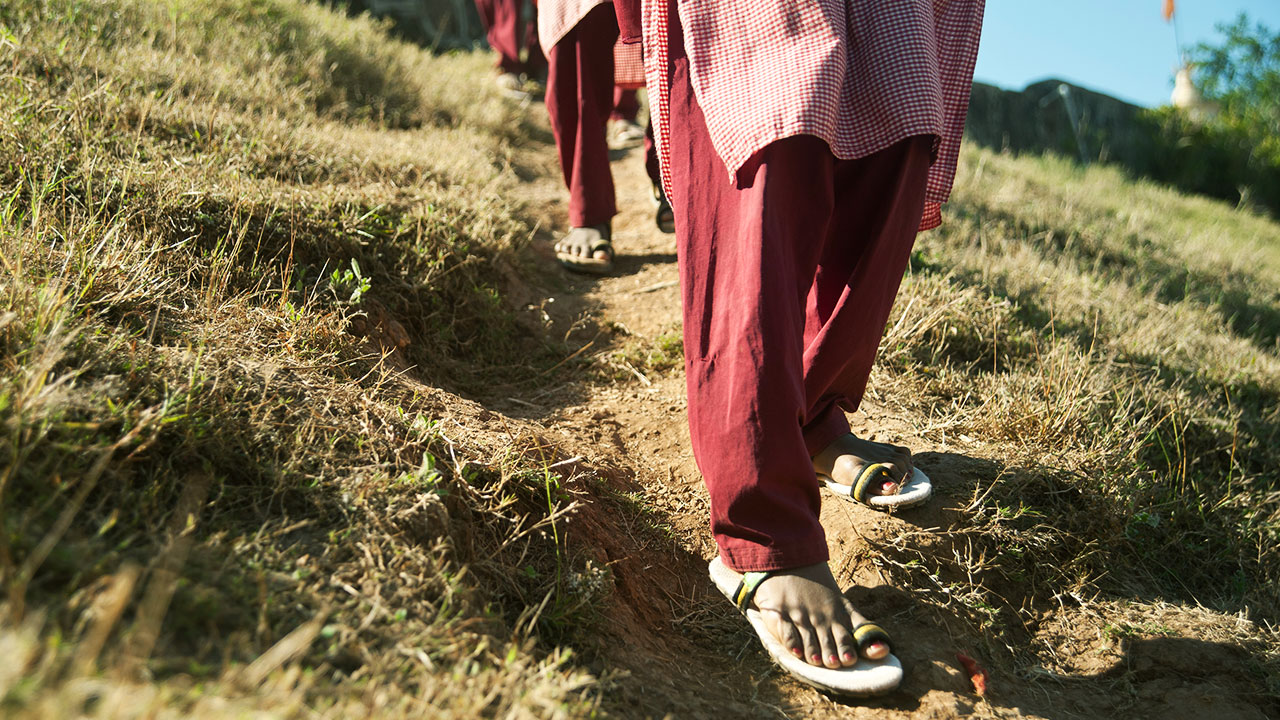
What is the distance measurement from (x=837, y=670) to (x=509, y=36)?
5.88 m

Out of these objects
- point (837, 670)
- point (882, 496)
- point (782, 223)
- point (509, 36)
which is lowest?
point (837, 670)

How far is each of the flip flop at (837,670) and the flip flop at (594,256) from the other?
1.98 meters

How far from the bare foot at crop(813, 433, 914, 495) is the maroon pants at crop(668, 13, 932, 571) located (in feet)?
1.05

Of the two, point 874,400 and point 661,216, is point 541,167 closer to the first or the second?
point 661,216

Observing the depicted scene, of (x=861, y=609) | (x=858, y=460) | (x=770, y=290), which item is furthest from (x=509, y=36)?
(x=861, y=609)

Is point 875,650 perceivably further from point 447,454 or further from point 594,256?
point 594,256

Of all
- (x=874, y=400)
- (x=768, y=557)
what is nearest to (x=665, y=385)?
(x=874, y=400)

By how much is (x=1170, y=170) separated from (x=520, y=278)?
37.6ft

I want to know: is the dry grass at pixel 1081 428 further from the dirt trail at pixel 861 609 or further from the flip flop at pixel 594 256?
the flip flop at pixel 594 256

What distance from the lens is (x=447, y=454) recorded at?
6.12 ft

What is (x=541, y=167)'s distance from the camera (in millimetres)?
5016

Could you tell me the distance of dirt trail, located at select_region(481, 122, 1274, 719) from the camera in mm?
1679

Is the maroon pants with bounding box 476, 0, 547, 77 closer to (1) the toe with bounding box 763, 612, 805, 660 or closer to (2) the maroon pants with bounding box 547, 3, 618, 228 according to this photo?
(2) the maroon pants with bounding box 547, 3, 618, 228

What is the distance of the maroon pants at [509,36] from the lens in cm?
637
